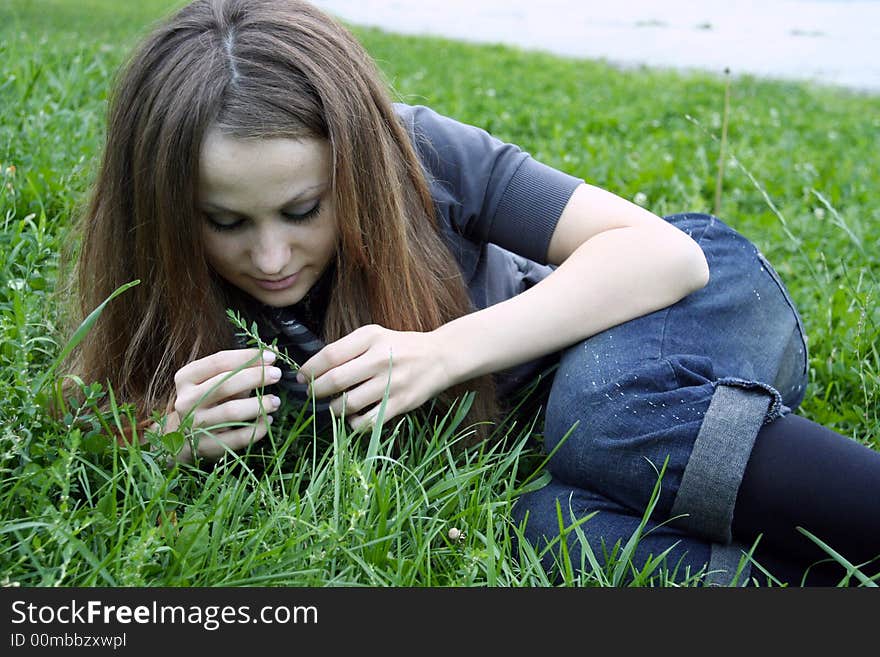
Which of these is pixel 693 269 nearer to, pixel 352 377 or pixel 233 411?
pixel 352 377

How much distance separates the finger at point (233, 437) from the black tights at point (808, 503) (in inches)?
31.6

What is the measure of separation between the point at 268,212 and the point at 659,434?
75 cm

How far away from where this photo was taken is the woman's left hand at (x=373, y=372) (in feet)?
5.67

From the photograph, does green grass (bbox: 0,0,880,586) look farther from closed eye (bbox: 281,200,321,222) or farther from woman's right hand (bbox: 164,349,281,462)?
closed eye (bbox: 281,200,321,222)

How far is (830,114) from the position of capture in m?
5.91

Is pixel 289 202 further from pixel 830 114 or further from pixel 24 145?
pixel 830 114

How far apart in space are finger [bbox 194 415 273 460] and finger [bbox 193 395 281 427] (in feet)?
0.06

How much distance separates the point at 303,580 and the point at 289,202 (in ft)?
2.14

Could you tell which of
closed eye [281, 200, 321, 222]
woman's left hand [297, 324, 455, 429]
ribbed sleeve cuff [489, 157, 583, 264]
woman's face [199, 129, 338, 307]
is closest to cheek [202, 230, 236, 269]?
woman's face [199, 129, 338, 307]

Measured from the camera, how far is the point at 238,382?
1692 millimetres

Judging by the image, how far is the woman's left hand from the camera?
1729mm

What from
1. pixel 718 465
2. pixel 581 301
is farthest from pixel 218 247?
pixel 718 465

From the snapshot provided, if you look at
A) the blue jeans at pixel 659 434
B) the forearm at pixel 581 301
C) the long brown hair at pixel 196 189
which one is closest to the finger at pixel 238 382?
the long brown hair at pixel 196 189

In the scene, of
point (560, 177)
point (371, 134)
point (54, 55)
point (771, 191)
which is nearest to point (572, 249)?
point (560, 177)
